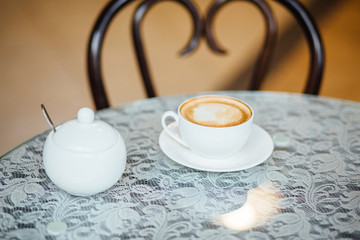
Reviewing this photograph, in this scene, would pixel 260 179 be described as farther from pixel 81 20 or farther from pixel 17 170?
pixel 81 20

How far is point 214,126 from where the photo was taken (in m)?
0.51

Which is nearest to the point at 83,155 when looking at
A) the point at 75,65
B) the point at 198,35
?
the point at 198,35

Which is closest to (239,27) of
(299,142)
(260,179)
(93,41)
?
(93,41)

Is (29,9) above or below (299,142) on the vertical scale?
above

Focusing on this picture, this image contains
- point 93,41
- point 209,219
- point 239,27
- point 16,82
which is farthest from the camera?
point 239,27

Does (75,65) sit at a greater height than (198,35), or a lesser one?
lesser

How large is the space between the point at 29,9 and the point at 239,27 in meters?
0.94

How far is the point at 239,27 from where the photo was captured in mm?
1741

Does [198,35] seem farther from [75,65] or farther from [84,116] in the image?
[75,65]

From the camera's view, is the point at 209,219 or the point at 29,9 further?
the point at 29,9

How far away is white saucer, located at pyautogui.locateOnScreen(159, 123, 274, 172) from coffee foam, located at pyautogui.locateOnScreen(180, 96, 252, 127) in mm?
51

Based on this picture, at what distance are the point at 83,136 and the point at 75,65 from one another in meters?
1.22

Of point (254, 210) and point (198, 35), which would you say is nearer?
point (254, 210)

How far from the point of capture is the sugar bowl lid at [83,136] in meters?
0.42
